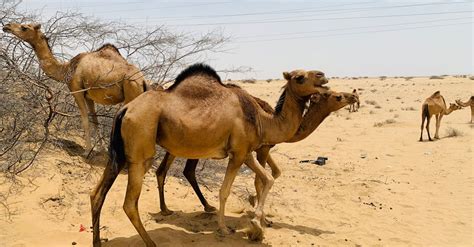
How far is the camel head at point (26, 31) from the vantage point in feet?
27.8

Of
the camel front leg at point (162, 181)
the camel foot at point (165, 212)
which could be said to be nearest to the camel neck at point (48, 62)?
the camel front leg at point (162, 181)

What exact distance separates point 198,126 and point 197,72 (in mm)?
880

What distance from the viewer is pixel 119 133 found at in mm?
5750

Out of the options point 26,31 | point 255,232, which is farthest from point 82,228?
point 26,31

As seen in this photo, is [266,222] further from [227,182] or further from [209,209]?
[227,182]

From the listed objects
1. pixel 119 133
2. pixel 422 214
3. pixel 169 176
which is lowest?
pixel 422 214

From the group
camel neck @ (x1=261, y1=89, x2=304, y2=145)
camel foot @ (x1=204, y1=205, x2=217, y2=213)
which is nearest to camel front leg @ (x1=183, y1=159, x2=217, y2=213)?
camel foot @ (x1=204, y1=205, x2=217, y2=213)

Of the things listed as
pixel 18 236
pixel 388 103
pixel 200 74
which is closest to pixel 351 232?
pixel 200 74

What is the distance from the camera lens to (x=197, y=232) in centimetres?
677

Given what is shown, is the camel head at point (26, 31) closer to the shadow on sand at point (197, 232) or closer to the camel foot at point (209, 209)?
the shadow on sand at point (197, 232)

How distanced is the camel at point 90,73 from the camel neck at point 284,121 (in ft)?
9.53

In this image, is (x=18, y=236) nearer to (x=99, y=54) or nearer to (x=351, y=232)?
(x=99, y=54)

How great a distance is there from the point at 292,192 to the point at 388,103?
86.7 ft

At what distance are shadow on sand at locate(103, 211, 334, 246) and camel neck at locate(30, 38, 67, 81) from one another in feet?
11.6
